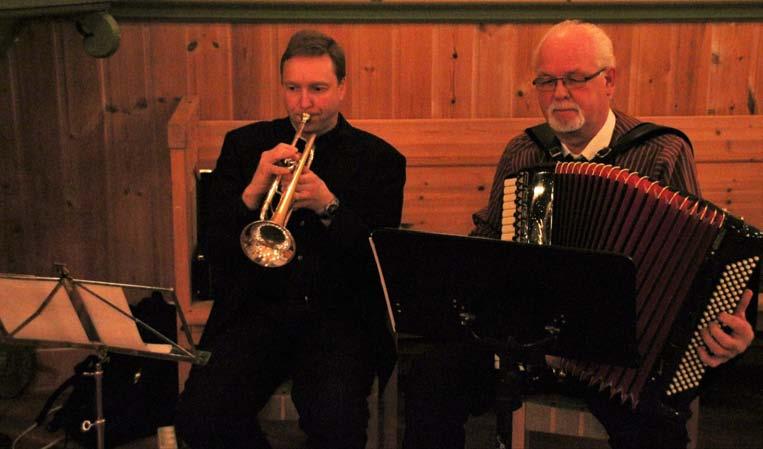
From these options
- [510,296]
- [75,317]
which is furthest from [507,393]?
[75,317]

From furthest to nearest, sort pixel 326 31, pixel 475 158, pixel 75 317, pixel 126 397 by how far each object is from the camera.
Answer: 1. pixel 326 31
2. pixel 475 158
3. pixel 126 397
4. pixel 75 317

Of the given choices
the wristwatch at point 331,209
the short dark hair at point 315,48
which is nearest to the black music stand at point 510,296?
the wristwatch at point 331,209

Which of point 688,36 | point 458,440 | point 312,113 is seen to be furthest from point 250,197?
point 688,36

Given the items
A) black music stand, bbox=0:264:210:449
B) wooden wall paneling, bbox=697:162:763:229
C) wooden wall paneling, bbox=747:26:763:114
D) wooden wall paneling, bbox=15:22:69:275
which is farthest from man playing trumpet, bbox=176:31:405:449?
wooden wall paneling, bbox=747:26:763:114

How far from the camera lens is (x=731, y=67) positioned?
12.4 ft

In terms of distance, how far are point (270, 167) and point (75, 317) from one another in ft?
2.22

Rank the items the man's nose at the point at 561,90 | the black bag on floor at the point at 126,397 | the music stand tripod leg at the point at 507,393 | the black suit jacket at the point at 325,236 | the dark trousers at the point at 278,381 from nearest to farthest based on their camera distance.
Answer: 1. the music stand tripod leg at the point at 507,393
2. the dark trousers at the point at 278,381
3. the man's nose at the point at 561,90
4. the black suit jacket at the point at 325,236
5. the black bag on floor at the point at 126,397

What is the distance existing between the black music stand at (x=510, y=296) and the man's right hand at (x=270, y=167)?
526 millimetres

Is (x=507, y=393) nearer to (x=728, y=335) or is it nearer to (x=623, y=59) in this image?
(x=728, y=335)

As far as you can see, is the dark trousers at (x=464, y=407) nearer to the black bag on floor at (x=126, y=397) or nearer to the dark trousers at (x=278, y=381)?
the dark trousers at (x=278, y=381)

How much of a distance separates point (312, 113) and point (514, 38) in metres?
1.40

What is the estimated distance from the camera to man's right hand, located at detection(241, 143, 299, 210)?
2.45 metres

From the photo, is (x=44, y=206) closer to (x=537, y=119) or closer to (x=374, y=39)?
(x=374, y=39)

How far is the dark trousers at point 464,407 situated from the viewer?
225 centimetres
